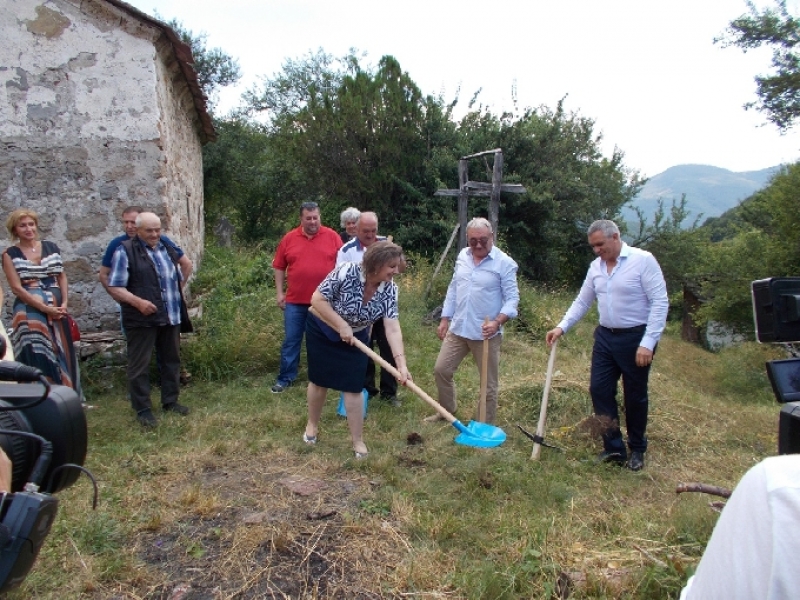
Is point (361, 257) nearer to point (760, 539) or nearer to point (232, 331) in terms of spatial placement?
point (232, 331)

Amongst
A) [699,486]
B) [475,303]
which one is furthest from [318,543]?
[475,303]

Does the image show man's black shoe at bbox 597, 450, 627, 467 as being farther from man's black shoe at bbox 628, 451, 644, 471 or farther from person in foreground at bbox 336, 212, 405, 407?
person in foreground at bbox 336, 212, 405, 407

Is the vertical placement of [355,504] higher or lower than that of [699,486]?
lower

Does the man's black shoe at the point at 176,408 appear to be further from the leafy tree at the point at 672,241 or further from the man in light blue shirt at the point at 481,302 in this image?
the leafy tree at the point at 672,241

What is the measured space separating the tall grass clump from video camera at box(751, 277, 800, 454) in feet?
17.7

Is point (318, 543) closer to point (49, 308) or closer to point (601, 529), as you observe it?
point (601, 529)

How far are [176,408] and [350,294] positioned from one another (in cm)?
224

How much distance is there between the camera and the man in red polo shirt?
559 centimetres

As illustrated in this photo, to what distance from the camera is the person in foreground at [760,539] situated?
2.65 feet

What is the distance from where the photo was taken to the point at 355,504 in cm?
347

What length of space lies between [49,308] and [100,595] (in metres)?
2.95

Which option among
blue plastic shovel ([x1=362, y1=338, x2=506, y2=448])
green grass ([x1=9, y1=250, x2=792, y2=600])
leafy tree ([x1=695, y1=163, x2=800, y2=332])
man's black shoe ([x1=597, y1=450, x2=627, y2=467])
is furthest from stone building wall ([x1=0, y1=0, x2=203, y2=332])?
leafy tree ([x1=695, y1=163, x2=800, y2=332])

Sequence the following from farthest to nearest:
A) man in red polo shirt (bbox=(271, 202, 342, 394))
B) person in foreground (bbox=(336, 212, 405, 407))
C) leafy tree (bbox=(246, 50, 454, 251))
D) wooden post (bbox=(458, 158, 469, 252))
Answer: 1. leafy tree (bbox=(246, 50, 454, 251))
2. wooden post (bbox=(458, 158, 469, 252))
3. man in red polo shirt (bbox=(271, 202, 342, 394))
4. person in foreground (bbox=(336, 212, 405, 407))

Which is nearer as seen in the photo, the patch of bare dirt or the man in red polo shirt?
the patch of bare dirt
